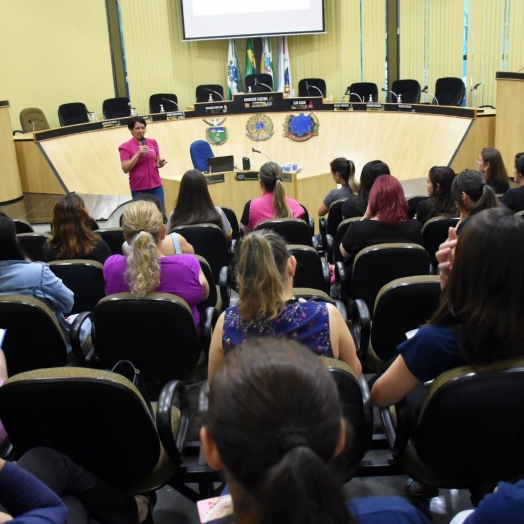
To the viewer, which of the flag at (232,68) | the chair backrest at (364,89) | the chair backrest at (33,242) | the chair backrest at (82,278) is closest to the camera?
the chair backrest at (82,278)

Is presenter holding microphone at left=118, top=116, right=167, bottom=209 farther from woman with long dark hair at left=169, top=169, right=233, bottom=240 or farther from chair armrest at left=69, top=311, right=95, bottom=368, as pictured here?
chair armrest at left=69, top=311, right=95, bottom=368

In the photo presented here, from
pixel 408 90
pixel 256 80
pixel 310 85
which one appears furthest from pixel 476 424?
pixel 256 80

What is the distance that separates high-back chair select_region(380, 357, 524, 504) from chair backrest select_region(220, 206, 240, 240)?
294 cm

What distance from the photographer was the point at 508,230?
4.60 ft

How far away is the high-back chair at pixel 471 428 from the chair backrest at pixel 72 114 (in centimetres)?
848

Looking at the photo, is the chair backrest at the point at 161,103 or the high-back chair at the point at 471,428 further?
the chair backrest at the point at 161,103

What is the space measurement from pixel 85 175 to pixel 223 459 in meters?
7.58

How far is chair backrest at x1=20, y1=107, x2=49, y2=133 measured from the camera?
8.84 m

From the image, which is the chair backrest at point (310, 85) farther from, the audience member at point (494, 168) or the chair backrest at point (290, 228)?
the chair backrest at point (290, 228)

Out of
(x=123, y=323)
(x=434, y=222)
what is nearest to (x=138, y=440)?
(x=123, y=323)

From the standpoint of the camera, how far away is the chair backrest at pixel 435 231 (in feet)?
11.1

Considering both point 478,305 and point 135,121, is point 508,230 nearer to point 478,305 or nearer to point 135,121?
point 478,305

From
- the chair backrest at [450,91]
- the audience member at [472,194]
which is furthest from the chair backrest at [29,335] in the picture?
the chair backrest at [450,91]

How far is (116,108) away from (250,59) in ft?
9.90
